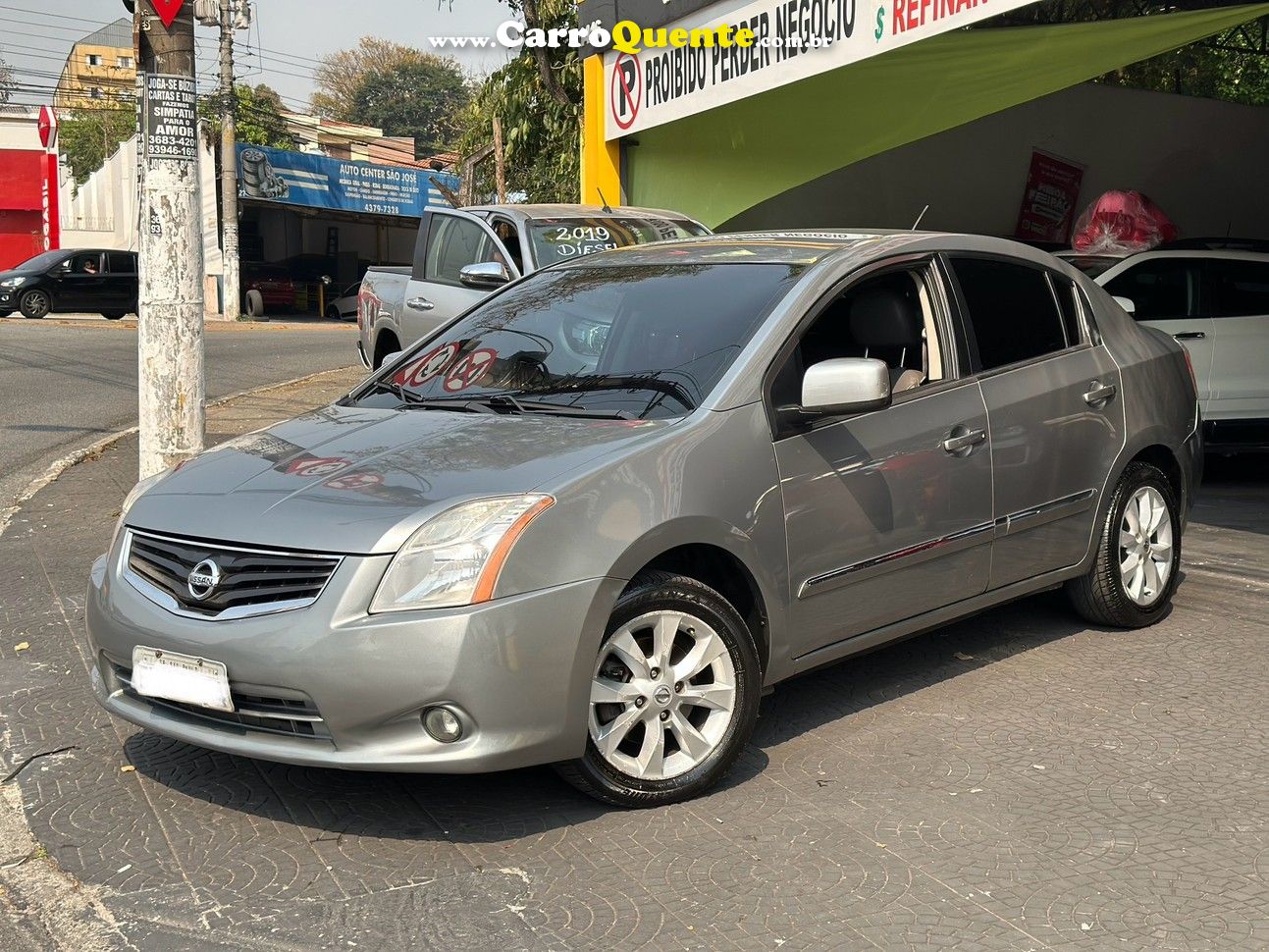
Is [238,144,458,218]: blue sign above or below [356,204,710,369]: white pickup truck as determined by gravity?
above

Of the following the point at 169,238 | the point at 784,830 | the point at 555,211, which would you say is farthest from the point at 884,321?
the point at 555,211

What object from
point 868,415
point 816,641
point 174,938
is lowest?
point 174,938

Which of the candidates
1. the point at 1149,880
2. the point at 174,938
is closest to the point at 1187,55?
the point at 1149,880

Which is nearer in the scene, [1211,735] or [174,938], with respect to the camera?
[174,938]

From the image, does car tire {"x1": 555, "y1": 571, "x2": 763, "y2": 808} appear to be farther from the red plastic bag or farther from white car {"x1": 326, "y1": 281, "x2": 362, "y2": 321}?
white car {"x1": 326, "y1": 281, "x2": 362, "y2": 321}

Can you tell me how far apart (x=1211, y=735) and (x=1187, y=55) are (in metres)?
16.4

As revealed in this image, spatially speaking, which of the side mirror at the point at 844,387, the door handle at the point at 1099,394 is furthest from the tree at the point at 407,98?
the side mirror at the point at 844,387

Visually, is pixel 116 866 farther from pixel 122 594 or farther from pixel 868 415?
pixel 868 415

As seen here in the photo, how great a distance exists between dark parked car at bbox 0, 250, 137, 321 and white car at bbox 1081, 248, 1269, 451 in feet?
84.3

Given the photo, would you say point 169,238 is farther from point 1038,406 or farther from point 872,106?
point 872,106

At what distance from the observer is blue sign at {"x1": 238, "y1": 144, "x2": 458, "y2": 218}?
39781 millimetres

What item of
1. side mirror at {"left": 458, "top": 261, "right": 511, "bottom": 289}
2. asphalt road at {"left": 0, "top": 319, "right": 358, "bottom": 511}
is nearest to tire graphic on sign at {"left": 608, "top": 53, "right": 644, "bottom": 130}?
side mirror at {"left": 458, "top": 261, "right": 511, "bottom": 289}

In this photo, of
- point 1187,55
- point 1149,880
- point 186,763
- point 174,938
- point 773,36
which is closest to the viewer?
point 174,938

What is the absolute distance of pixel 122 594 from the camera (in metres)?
4.23
